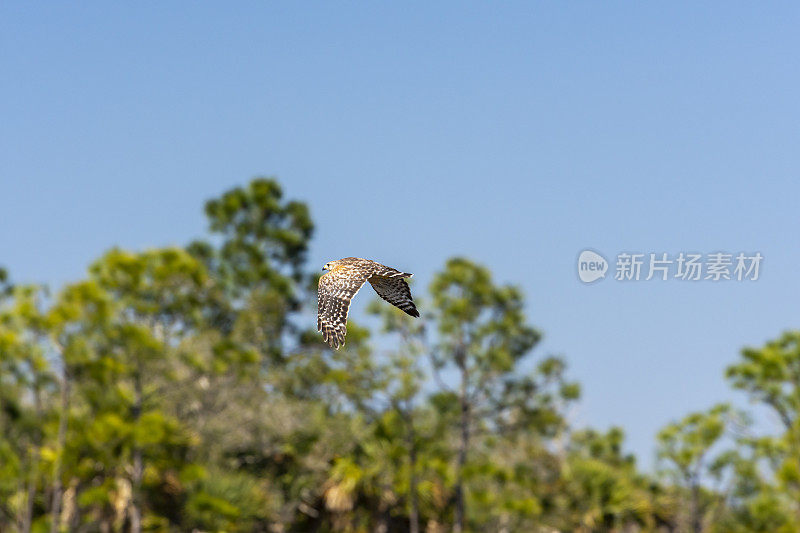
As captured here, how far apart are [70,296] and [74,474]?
193 inches

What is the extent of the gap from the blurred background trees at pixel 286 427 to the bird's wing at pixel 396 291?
59.9ft

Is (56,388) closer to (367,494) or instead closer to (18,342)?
(18,342)

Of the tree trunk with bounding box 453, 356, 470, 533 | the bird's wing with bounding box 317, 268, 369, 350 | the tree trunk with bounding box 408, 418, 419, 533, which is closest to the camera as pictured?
the bird's wing with bounding box 317, 268, 369, 350

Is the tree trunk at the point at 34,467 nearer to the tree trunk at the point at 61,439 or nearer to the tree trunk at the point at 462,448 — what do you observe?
the tree trunk at the point at 61,439

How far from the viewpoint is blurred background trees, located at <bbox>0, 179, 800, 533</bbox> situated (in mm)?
27625

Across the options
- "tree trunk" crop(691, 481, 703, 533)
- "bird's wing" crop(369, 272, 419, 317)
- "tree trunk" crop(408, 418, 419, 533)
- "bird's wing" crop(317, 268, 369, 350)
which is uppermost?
"tree trunk" crop(691, 481, 703, 533)

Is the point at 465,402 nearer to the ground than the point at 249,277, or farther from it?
nearer to the ground

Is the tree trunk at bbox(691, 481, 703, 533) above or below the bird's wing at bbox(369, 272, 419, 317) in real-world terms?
above

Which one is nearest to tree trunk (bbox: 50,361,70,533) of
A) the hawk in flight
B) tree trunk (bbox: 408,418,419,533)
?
tree trunk (bbox: 408,418,419,533)

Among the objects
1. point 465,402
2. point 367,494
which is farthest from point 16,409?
point 465,402

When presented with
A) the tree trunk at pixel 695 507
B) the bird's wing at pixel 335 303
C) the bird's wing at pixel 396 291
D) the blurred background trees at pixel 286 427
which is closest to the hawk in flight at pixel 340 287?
the bird's wing at pixel 335 303

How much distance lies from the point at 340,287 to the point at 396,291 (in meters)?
0.83

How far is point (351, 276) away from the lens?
935 centimetres

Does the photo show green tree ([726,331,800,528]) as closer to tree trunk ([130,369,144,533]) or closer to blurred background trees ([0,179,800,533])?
blurred background trees ([0,179,800,533])
